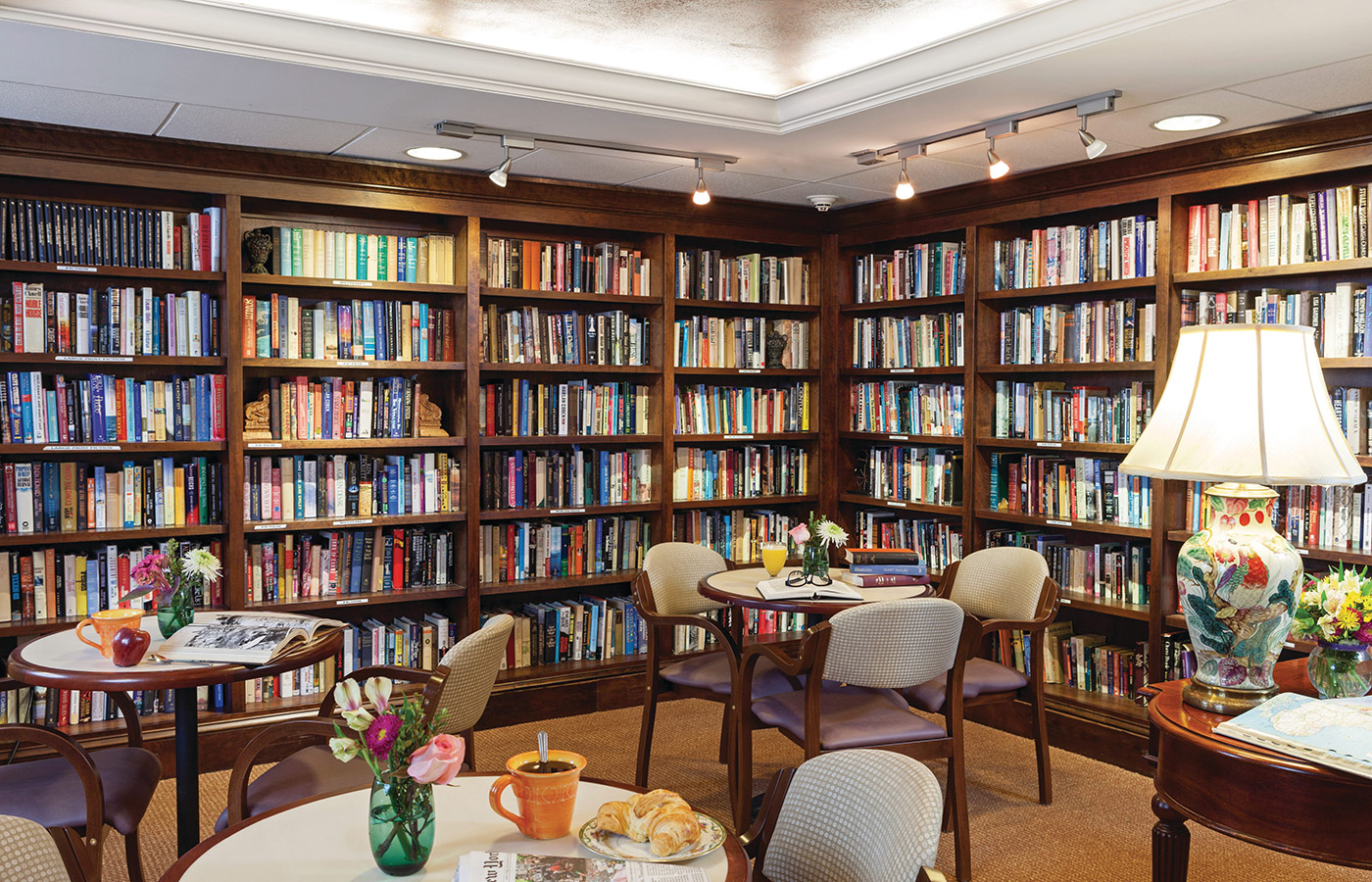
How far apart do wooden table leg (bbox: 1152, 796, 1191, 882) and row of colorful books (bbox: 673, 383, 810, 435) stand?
3261 mm

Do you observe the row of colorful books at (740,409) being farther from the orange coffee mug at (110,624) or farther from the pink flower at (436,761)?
the pink flower at (436,761)

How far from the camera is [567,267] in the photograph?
4926mm

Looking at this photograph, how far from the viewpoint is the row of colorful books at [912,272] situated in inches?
197

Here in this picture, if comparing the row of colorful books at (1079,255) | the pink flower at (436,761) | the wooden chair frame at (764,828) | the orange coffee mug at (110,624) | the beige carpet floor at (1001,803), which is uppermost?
the row of colorful books at (1079,255)

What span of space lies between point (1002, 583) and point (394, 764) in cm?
300

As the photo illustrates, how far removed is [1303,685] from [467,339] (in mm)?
3389

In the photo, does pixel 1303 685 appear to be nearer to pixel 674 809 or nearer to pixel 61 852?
pixel 674 809

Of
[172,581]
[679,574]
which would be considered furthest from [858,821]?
[679,574]

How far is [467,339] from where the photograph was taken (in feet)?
15.2

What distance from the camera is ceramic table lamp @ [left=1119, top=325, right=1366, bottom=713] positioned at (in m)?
2.12

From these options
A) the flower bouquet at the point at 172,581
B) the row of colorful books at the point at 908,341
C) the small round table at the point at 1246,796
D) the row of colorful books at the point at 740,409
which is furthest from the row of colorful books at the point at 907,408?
the flower bouquet at the point at 172,581

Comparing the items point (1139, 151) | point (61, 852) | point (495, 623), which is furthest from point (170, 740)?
point (1139, 151)

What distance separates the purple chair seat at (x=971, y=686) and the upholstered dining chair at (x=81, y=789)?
2.31 m

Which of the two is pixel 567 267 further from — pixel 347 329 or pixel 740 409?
pixel 740 409
